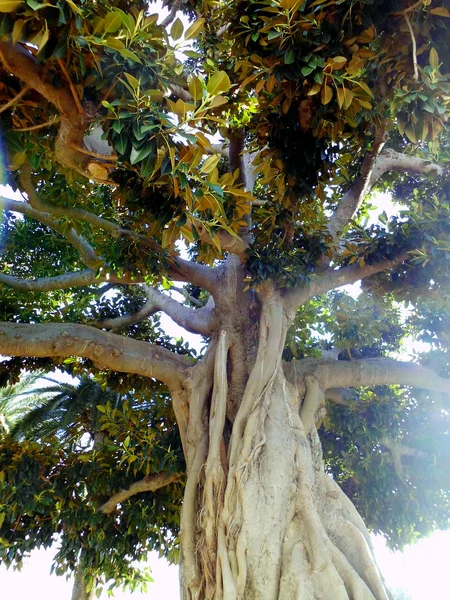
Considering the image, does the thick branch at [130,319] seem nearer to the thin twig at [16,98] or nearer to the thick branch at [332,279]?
the thick branch at [332,279]

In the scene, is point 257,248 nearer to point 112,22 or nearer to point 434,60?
point 434,60

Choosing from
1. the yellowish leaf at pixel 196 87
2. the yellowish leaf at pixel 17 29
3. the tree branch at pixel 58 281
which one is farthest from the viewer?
the tree branch at pixel 58 281

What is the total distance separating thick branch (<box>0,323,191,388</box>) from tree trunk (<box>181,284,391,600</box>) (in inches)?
13.2

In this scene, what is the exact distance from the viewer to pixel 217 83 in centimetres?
245

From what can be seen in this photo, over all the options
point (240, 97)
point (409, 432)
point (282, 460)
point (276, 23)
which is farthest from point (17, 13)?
point (409, 432)

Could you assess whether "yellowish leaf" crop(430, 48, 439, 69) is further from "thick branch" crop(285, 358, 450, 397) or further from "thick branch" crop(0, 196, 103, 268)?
"thick branch" crop(0, 196, 103, 268)

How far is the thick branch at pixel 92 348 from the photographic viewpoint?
4289 millimetres

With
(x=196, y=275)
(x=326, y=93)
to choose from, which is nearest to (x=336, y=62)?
(x=326, y=93)

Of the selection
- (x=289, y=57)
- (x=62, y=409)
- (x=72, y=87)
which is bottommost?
(x=72, y=87)

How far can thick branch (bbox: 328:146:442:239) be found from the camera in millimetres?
5129

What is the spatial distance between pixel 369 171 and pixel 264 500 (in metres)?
3.27

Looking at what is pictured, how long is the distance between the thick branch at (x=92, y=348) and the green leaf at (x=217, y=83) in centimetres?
267

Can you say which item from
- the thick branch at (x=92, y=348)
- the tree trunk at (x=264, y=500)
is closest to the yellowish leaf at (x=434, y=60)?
the tree trunk at (x=264, y=500)

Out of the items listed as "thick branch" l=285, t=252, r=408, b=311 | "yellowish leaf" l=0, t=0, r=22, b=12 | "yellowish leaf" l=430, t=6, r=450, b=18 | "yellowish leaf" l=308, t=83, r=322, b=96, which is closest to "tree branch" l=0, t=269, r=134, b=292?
"thick branch" l=285, t=252, r=408, b=311
